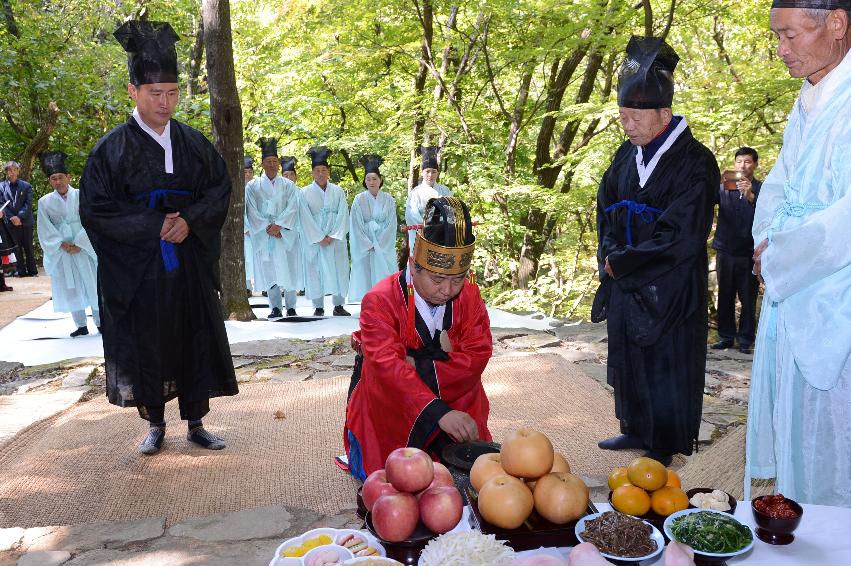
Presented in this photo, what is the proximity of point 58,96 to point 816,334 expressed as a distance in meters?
18.4

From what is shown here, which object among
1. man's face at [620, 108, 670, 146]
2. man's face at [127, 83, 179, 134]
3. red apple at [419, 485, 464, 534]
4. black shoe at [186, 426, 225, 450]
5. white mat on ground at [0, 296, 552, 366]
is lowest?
white mat on ground at [0, 296, 552, 366]

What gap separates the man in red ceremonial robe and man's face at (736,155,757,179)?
5.28 meters

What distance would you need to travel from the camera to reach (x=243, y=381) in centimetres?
632

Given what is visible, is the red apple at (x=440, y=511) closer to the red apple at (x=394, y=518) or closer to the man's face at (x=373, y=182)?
the red apple at (x=394, y=518)

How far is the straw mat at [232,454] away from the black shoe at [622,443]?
7 centimetres

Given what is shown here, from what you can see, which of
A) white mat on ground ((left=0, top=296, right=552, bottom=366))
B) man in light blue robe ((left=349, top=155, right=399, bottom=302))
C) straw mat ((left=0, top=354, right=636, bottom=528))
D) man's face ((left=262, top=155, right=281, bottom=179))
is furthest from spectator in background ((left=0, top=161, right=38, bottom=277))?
straw mat ((left=0, top=354, right=636, bottom=528))

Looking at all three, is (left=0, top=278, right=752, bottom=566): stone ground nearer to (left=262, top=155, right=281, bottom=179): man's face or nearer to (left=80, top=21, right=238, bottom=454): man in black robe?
(left=80, top=21, right=238, bottom=454): man in black robe

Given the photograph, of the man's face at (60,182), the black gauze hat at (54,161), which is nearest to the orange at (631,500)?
the black gauze hat at (54,161)

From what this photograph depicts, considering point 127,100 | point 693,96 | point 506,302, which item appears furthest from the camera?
point 127,100

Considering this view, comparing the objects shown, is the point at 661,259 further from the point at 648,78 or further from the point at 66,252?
the point at 66,252

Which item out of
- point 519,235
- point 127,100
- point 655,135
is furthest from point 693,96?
point 127,100

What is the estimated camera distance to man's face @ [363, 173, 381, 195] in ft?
34.4

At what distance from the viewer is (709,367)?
678 cm

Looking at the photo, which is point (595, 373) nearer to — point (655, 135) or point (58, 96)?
point (655, 135)
